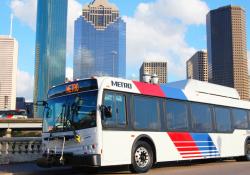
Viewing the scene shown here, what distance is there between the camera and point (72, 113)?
41.1ft

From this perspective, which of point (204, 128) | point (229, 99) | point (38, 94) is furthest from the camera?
point (38, 94)

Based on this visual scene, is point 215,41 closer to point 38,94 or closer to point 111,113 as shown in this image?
point 38,94

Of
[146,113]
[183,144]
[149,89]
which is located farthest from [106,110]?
[183,144]

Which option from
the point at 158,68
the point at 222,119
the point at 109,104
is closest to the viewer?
the point at 109,104

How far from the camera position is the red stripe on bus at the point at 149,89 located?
46.3 feet

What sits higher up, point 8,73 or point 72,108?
point 8,73

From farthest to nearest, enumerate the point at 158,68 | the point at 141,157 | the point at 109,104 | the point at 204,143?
the point at 158,68 < the point at 204,143 < the point at 141,157 < the point at 109,104

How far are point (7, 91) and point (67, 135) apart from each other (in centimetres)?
17452

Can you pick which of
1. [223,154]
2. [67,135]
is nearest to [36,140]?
[67,135]

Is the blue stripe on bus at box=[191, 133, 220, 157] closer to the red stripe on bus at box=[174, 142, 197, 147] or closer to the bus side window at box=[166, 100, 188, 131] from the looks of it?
the red stripe on bus at box=[174, 142, 197, 147]

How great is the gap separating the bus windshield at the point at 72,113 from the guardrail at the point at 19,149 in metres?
4.95

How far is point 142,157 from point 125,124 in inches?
51.6

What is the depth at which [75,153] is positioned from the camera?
12141 millimetres

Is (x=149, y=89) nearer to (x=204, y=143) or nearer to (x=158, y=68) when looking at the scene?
(x=204, y=143)
